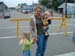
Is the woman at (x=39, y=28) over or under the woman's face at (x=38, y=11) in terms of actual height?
under

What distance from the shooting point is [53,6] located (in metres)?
97.6

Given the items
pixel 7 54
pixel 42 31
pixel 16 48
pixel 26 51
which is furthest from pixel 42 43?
pixel 16 48

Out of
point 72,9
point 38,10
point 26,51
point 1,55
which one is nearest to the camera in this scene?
point 26,51

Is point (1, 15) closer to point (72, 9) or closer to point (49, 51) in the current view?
point (72, 9)

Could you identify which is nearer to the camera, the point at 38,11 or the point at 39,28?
the point at 38,11

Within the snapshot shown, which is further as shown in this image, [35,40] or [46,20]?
[46,20]

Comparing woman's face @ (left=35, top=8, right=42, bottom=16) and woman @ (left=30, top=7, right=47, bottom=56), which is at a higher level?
woman's face @ (left=35, top=8, right=42, bottom=16)

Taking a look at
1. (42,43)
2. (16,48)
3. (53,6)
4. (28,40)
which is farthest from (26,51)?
(53,6)

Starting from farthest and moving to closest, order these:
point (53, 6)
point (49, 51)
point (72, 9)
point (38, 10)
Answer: point (53, 6)
point (72, 9)
point (49, 51)
point (38, 10)

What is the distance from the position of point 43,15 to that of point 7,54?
101 inches

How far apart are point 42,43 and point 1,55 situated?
2427 mm

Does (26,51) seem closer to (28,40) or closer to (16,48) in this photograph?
(28,40)

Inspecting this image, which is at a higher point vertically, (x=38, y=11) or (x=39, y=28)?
(x=38, y=11)

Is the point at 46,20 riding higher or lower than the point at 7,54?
higher
